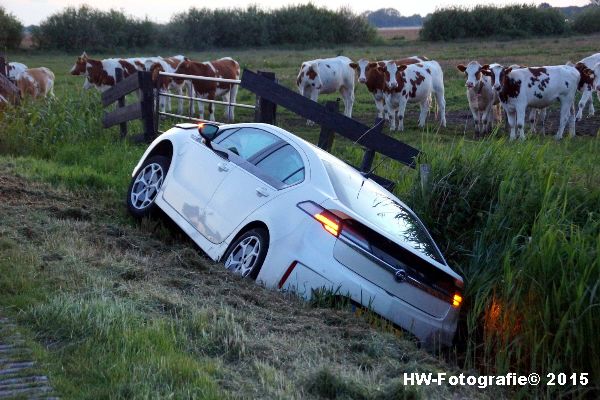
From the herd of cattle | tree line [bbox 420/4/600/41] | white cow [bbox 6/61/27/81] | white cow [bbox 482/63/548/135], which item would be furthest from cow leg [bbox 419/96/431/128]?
tree line [bbox 420/4/600/41]

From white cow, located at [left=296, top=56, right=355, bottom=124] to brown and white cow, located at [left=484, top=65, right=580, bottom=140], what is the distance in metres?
5.48

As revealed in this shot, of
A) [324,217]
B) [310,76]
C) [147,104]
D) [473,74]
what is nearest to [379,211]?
[324,217]

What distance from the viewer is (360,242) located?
7.64 meters

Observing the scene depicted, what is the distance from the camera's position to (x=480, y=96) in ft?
77.6

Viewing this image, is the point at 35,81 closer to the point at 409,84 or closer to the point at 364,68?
the point at 364,68

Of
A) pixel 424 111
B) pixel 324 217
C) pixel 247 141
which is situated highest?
pixel 247 141

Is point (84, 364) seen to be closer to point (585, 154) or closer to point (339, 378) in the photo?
point (339, 378)

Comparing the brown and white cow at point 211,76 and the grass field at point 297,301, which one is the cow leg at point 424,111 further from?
the grass field at point 297,301

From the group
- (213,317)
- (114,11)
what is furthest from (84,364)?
(114,11)

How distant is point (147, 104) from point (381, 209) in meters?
8.78

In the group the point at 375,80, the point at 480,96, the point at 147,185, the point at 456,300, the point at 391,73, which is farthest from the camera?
the point at 375,80

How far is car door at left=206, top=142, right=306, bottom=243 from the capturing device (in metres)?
8.58

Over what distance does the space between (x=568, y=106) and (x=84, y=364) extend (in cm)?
1937

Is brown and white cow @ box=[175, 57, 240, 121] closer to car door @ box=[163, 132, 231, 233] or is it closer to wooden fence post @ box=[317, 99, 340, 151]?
wooden fence post @ box=[317, 99, 340, 151]
